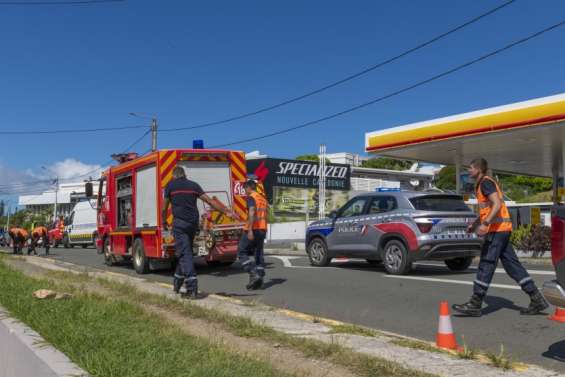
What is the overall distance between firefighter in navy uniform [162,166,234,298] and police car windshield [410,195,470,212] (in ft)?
14.5

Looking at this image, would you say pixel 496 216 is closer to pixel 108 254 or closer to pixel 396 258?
pixel 396 258

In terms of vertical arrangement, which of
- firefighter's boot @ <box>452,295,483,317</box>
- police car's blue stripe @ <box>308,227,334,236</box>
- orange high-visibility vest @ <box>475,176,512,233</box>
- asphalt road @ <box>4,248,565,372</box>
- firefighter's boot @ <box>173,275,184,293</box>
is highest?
orange high-visibility vest @ <box>475,176,512,233</box>

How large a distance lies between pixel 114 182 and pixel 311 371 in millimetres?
11228

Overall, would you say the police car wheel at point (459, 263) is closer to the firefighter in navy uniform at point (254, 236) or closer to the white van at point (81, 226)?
the firefighter in navy uniform at point (254, 236)

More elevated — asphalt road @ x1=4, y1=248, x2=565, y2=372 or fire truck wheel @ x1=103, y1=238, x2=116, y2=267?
fire truck wheel @ x1=103, y1=238, x2=116, y2=267

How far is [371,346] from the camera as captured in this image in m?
5.31

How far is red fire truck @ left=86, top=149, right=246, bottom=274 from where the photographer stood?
12.2 metres

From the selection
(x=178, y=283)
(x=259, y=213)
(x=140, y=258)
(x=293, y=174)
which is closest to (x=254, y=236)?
(x=259, y=213)

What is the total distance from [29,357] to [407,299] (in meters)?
5.38

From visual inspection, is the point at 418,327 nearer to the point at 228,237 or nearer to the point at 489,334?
the point at 489,334

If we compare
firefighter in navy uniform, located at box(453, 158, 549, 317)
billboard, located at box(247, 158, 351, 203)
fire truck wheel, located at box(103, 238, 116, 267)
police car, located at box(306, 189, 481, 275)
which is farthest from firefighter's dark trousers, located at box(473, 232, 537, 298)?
billboard, located at box(247, 158, 351, 203)

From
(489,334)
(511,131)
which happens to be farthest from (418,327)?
(511,131)

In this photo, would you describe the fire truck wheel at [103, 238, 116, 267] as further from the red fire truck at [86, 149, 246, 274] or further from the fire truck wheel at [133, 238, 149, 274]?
the fire truck wheel at [133, 238, 149, 274]

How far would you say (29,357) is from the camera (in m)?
4.55
